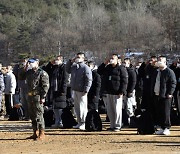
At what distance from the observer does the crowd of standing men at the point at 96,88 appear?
1320 centimetres

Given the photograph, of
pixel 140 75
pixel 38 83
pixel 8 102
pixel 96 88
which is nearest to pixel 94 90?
pixel 96 88

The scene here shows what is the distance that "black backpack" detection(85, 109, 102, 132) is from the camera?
14734 mm

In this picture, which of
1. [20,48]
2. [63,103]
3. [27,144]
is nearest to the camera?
[27,144]

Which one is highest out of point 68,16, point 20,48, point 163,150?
point 68,16

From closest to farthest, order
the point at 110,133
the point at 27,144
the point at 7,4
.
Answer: the point at 27,144 < the point at 110,133 < the point at 7,4

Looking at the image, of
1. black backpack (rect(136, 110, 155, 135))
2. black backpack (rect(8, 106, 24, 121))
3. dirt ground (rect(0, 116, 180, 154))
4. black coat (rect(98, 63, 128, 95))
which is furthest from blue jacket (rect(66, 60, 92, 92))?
black backpack (rect(8, 106, 24, 121))

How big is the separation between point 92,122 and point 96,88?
167 centimetres

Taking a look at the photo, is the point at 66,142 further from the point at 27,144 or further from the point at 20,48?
the point at 20,48

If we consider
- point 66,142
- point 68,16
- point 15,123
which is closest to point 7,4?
point 68,16

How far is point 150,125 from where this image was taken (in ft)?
46.4

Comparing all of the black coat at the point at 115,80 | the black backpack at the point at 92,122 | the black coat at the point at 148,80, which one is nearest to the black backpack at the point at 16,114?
the black backpack at the point at 92,122

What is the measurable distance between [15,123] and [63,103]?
8.56ft

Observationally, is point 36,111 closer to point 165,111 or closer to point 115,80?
point 115,80

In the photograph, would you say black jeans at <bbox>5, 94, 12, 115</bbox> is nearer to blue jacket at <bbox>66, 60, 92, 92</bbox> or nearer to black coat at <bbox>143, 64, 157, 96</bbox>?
blue jacket at <bbox>66, 60, 92, 92</bbox>
